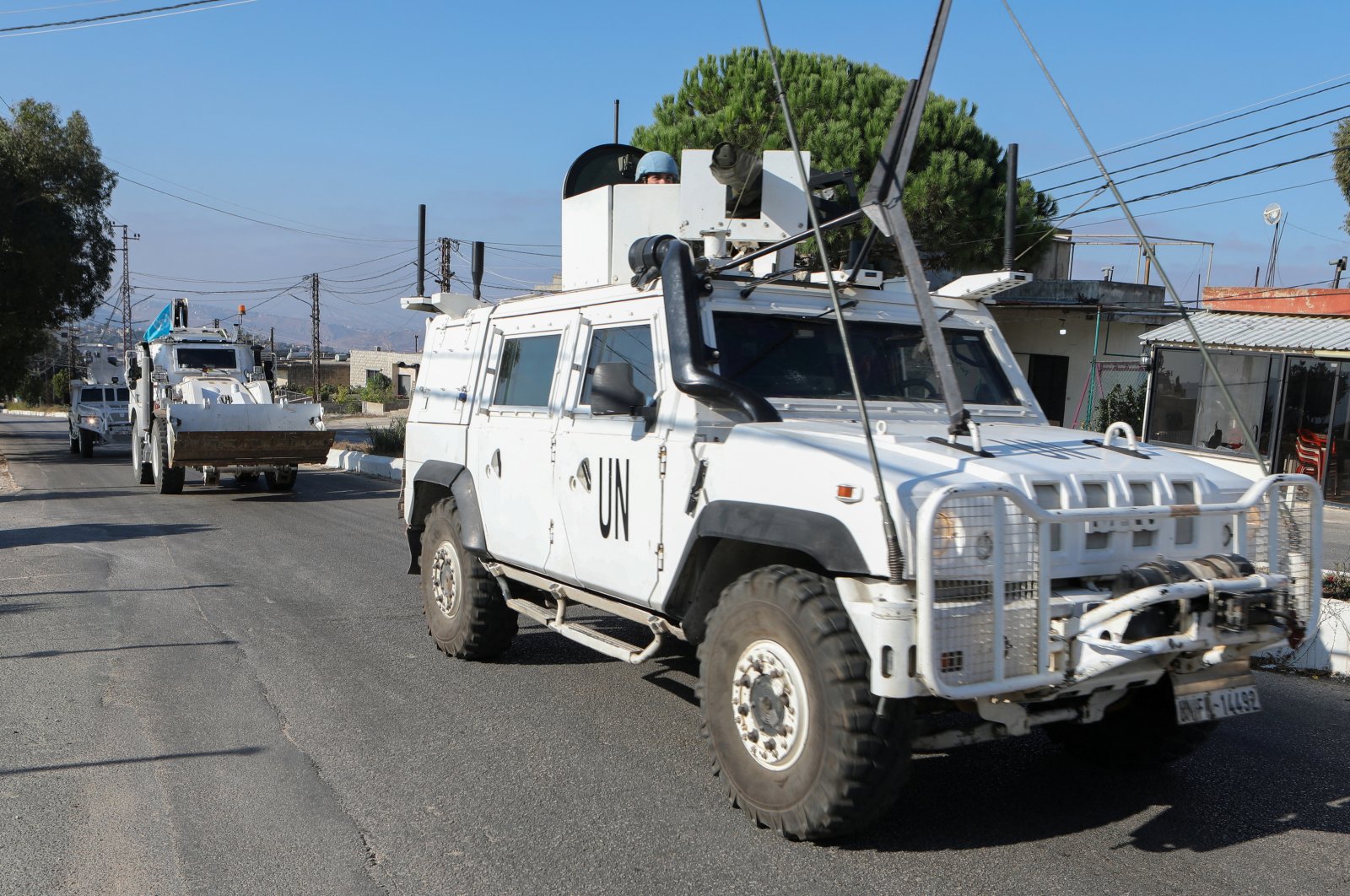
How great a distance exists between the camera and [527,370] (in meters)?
6.47

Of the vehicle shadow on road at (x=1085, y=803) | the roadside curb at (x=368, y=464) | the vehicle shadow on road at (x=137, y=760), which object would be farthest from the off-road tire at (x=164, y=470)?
the vehicle shadow on road at (x=1085, y=803)

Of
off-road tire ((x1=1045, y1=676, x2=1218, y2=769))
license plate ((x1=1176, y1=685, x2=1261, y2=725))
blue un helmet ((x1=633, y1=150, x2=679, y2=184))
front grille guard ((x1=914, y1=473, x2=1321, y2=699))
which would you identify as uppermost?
blue un helmet ((x1=633, y1=150, x2=679, y2=184))

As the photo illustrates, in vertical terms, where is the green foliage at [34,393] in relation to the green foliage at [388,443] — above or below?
below

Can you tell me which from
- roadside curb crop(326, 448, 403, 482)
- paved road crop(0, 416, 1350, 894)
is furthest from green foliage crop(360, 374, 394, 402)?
paved road crop(0, 416, 1350, 894)

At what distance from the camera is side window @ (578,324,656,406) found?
528 centimetres

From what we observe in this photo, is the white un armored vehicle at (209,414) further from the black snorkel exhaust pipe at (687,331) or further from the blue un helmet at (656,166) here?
the black snorkel exhaust pipe at (687,331)

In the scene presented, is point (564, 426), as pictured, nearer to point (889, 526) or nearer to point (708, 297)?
point (708, 297)

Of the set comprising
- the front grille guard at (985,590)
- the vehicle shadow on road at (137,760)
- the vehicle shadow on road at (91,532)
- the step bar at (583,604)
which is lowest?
the vehicle shadow on road at (91,532)

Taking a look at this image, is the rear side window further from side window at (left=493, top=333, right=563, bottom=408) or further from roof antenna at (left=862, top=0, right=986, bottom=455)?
roof antenna at (left=862, top=0, right=986, bottom=455)

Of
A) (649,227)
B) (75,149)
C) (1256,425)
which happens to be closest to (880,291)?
(649,227)

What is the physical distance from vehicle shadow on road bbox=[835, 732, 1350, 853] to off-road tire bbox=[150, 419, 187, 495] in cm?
1486

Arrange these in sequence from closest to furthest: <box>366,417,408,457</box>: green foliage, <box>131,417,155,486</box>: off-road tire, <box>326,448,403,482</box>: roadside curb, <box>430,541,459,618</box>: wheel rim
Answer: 1. <box>430,541,459,618</box>: wheel rim
2. <box>131,417,155,486</box>: off-road tire
3. <box>326,448,403,482</box>: roadside curb
4. <box>366,417,408,457</box>: green foliage

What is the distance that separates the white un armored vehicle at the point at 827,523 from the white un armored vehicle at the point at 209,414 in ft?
36.1

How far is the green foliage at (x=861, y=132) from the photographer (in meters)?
21.7
